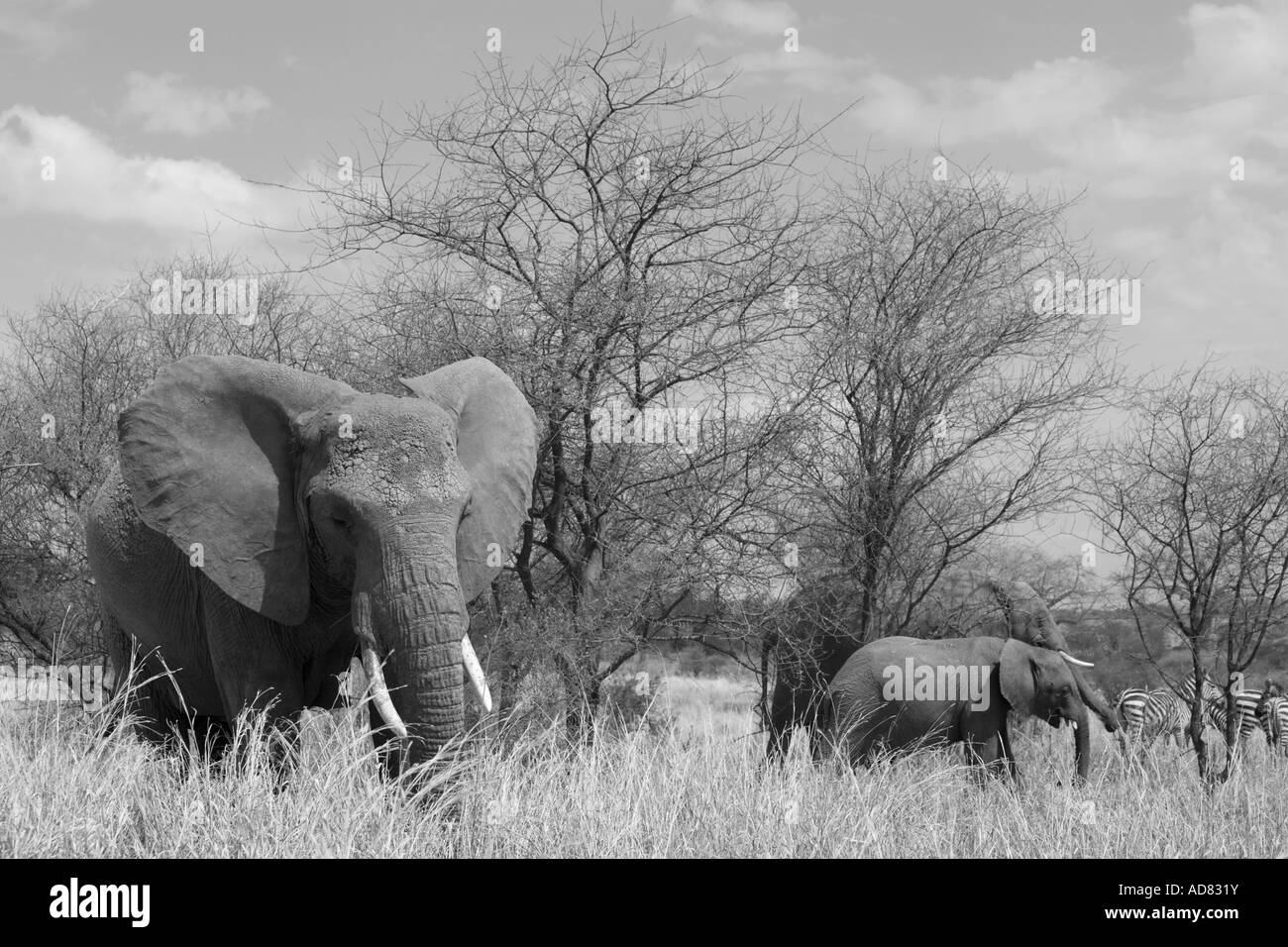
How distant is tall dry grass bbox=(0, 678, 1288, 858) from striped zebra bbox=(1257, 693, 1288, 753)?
33.5ft

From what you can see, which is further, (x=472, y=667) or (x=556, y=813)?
(x=472, y=667)

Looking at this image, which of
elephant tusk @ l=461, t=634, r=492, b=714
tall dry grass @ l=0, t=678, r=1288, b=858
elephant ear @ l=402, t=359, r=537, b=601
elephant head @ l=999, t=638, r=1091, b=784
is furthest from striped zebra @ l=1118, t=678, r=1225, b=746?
elephant tusk @ l=461, t=634, r=492, b=714

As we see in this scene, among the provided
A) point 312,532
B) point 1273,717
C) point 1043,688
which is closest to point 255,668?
point 312,532

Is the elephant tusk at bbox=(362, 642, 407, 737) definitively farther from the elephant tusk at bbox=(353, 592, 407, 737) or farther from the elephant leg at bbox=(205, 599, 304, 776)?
the elephant leg at bbox=(205, 599, 304, 776)

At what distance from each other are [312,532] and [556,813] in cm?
187

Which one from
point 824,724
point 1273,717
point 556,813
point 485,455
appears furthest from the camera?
point 1273,717

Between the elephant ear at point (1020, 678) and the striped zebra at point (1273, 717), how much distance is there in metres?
6.71

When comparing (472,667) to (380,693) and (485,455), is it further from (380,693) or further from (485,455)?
(485,455)

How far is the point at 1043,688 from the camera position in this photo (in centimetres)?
1149

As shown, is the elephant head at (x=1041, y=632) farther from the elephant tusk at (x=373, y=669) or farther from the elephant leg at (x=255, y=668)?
the elephant tusk at (x=373, y=669)

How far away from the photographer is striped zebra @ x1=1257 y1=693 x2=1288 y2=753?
674 inches
